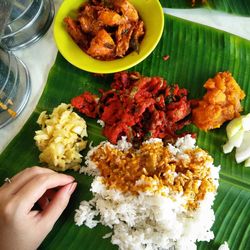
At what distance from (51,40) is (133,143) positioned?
4.02ft

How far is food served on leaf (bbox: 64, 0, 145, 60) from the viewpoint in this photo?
316 cm

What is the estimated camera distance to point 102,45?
315 centimetres

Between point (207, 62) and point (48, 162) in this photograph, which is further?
point (207, 62)

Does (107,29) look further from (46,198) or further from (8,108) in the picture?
(46,198)

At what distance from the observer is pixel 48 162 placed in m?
3.12

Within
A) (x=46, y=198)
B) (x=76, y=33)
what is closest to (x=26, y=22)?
(x=76, y=33)

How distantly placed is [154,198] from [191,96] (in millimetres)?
929

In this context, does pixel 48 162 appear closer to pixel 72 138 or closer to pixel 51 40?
pixel 72 138

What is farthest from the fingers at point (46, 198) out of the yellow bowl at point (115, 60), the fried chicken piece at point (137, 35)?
the fried chicken piece at point (137, 35)

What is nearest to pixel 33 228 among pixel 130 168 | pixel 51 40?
pixel 130 168

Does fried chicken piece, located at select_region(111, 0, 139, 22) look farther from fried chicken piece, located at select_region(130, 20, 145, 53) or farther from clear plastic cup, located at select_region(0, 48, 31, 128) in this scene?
clear plastic cup, located at select_region(0, 48, 31, 128)

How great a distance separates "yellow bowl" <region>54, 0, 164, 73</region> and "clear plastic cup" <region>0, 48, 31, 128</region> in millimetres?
411

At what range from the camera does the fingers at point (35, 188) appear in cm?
272

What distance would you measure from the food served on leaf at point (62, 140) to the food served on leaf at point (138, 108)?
144 millimetres
